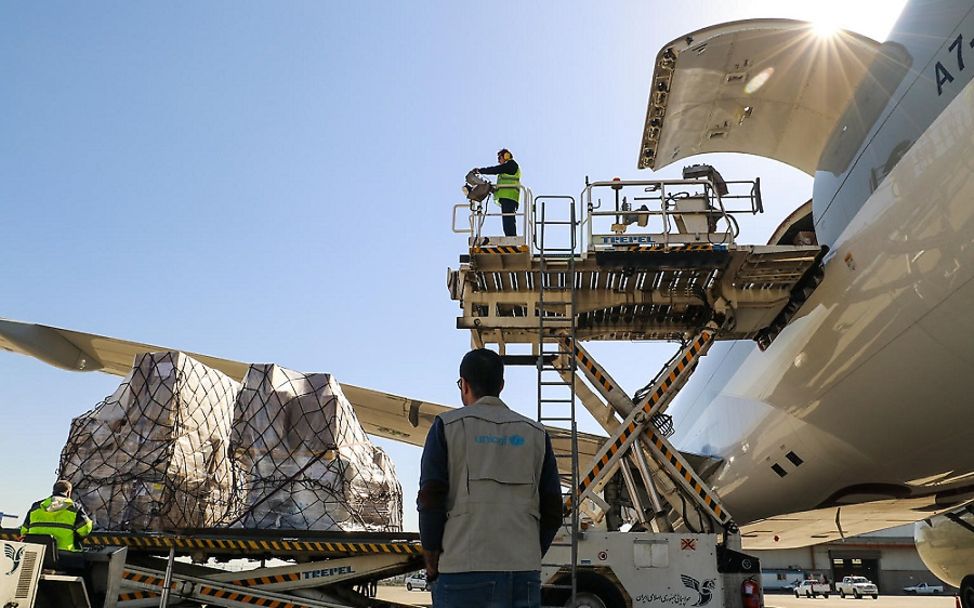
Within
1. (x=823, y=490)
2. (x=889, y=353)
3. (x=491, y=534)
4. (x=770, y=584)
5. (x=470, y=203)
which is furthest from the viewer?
(x=770, y=584)

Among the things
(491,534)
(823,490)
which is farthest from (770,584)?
(491,534)

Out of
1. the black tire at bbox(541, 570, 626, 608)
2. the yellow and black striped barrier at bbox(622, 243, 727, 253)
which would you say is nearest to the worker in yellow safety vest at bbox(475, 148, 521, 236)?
the yellow and black striped barrier at bbox(622, 243, 727, 253)

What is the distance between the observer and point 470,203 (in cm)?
754

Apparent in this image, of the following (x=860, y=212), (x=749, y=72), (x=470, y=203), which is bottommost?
(x=860, y=212)

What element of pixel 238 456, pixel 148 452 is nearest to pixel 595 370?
pixel 238 456

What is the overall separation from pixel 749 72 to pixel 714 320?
260 centimetres

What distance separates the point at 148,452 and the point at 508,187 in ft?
15.7

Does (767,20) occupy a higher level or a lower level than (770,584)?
higher

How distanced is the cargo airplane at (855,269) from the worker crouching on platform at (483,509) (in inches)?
152

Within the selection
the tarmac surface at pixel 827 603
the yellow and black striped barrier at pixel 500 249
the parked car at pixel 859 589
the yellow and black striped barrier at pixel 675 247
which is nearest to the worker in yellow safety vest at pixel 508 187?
the yellow and black striped barrier at pixel 500 249

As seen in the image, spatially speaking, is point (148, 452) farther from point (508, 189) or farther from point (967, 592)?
point (967, 592)

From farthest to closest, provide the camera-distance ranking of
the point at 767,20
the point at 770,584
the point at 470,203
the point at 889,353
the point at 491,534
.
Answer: the point at 770,584, the point at 470,203, the point at 767,20, the point at 889,353, the point at 491,534

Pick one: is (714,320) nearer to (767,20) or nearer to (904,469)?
(904,469)

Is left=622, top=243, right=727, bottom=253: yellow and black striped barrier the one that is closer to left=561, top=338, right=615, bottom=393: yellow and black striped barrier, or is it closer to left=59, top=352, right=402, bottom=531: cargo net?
left=561, top=338, right=615, bottom=393: yellow and black striped barrier
